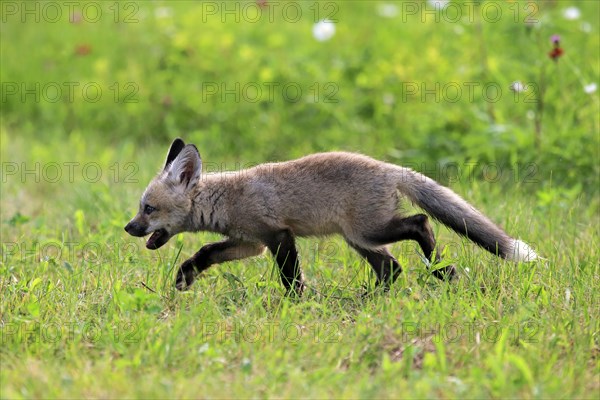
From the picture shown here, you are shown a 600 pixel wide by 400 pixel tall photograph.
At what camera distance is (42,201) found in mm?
8672

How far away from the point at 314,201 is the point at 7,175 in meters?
4.53

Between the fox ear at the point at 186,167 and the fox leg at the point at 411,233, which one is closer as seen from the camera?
the fox leg at the point at 411,233

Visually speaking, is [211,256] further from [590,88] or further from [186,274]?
[590,88]

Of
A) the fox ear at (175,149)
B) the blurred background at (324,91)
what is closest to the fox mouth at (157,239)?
the fox ear at (175,149)

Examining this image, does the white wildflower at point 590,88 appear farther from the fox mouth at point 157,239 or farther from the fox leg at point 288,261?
the fox mouth at point 157,239

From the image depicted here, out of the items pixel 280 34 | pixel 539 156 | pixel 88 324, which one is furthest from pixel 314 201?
pixel 280 34

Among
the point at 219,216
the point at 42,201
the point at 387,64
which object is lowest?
the point at 42,201

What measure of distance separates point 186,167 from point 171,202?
0.25 metres

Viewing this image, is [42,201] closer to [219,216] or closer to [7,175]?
[7,175]

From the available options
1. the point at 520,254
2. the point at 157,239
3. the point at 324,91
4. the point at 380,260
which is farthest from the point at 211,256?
the point at 324,91

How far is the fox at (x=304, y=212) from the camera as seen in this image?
575 centimetres

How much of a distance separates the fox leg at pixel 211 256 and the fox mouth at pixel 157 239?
1.12ft

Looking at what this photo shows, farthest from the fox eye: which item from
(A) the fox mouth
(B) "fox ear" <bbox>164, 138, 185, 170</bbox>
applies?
(B) "fox ear" <bbox>164, 138, 185, 170</bbox>

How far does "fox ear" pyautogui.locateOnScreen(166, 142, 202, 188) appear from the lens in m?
6.24
